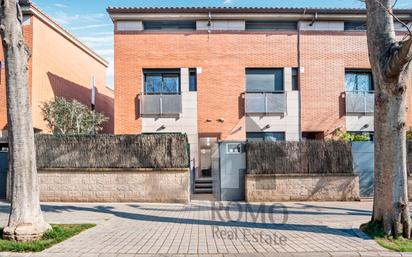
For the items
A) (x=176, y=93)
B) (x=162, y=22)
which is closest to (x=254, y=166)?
(x=176, y=93)

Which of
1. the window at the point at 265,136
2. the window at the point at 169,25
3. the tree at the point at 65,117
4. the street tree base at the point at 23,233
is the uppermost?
the window at the point at 169,25

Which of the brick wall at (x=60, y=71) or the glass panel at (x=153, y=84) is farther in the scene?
the glass panel at (x=153, y=84)

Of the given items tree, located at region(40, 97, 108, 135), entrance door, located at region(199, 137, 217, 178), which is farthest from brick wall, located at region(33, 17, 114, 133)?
entrance door, located at region(199, 137, 217, 178)

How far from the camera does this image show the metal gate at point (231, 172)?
1145cm

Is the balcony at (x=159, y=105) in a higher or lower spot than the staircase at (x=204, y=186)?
higher

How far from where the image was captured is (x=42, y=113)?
15891 mm

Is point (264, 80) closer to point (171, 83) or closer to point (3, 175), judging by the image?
point (171, 83)

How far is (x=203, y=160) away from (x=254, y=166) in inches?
232

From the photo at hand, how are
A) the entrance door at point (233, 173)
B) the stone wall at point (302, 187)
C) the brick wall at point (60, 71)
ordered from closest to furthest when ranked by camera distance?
1. the stone wall at point (302, 187)
2. the entrance door at point (233, 173)
3. the brick wall at point (60, 71)

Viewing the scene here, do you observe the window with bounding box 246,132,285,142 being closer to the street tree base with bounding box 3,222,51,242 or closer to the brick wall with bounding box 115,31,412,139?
the brick wall with bounding box 115,31,412,139

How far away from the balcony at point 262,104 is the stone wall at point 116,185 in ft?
22.7

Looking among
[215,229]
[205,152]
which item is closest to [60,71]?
[205,152]

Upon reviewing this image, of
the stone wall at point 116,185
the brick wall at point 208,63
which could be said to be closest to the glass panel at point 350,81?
the brick wall at point 208,63

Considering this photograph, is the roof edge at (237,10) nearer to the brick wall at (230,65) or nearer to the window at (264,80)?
the brick wall at (230,65)
